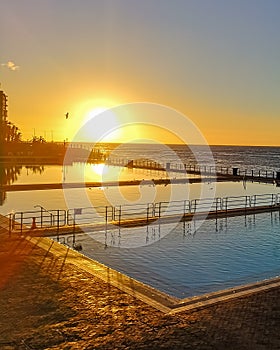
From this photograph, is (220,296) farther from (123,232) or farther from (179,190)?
(179,190)

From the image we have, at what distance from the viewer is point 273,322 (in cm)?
759

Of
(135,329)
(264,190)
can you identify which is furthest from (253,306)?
(264,190)

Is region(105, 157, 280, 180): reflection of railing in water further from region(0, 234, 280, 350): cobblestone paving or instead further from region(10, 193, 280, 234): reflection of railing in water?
region(0, 234, 280, 350): cobblestone paving

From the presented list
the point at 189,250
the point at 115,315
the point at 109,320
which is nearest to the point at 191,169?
the point at 189,250

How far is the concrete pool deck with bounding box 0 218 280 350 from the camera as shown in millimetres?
6762

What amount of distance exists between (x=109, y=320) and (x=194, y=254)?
665cm

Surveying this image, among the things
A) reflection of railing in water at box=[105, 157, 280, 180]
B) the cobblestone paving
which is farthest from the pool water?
reflection of railing in water at box=[105, 157, 280, 180]

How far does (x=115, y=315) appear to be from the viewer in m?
7.81

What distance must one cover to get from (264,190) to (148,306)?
26.1 m

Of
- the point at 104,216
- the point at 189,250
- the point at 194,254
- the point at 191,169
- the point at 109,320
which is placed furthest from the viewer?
the point at 191,169

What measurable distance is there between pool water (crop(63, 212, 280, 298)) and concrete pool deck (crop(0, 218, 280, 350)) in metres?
1.39

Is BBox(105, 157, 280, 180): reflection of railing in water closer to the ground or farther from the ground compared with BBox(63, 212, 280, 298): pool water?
farther from the ground

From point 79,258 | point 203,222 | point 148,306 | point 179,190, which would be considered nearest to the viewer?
point 148,306

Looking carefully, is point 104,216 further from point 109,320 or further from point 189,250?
point 109,320
